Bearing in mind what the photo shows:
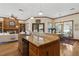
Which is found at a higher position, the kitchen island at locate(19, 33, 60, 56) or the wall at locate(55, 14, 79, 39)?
the wall at locate(55, 14, 79, 39)

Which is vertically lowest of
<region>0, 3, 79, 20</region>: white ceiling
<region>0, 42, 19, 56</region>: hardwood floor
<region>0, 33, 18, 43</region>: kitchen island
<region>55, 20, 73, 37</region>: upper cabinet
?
<region>0, 42, 19, 56</region>: hardwood floor

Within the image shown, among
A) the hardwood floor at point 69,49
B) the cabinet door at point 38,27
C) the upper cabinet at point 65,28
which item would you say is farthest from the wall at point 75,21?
the cabinet door at point 38,27

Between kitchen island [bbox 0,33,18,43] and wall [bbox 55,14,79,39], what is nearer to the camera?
wall [bbox 55,14,79,39]

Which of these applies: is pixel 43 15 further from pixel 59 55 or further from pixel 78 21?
pixel 59 55

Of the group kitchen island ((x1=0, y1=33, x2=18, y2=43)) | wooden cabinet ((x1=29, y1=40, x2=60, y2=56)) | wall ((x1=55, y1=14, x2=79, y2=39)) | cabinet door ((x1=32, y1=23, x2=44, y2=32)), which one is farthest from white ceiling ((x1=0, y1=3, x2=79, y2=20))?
wooden cabinet ((x1=29, y1=40, x2=60, y2=56))

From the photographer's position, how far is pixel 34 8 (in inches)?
74.5

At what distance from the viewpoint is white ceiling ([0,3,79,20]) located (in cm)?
187

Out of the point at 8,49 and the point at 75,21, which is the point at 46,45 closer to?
the point at 75,21

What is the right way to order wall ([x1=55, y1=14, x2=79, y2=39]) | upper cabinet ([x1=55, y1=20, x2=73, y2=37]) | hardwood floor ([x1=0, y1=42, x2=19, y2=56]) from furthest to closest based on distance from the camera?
1. hardwood floor ([x1=0, y1=42, x2=19, y2=56])
2. upper cabinet ([x1=55, y1=20, x2=73, y2=37])
3. wall ([x1=55, y1=14, x2=79, y2=39])

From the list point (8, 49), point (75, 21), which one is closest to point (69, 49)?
point (75, 21)

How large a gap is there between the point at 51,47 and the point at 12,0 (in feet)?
4.25

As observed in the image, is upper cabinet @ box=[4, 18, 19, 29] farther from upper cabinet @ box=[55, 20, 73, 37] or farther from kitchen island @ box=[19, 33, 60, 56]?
upper cabinet @ box=[55, 20, 73, 37]

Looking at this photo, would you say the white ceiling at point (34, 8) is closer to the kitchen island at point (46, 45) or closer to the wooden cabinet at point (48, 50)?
the kitchen island at point (46, 45)

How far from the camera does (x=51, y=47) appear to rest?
197 cm
